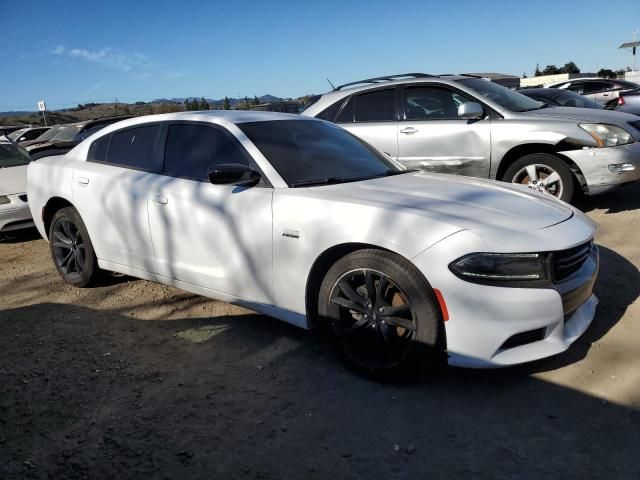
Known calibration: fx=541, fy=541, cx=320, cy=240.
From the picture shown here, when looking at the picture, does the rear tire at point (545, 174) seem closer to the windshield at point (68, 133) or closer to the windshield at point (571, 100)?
the windshield at point (571, 100)

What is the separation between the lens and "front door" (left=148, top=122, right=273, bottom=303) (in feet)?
11.0

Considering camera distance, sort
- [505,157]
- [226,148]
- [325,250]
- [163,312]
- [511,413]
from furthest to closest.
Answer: [505,157]
[163,312]
[226,148]
[325,250]
[511,413]

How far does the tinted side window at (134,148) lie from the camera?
422cm

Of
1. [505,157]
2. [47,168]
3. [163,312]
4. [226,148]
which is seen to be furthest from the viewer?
[505,157]

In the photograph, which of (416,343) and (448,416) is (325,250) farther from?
(448,416)

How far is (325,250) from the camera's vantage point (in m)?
3.02

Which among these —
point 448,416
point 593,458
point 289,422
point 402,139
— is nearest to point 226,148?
point 289,422

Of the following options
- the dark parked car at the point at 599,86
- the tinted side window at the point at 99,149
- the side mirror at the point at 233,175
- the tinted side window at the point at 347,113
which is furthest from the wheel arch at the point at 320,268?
the dark parked car at the point at 599,86

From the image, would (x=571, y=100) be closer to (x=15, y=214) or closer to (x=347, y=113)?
(x=347, y=113)

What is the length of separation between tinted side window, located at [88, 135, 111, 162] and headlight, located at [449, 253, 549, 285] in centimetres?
326

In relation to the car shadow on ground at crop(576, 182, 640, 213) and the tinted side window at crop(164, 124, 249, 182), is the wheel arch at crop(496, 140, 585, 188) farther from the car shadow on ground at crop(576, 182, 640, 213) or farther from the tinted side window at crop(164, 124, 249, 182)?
the tinted side window at crop(164, 124, 249, 182)

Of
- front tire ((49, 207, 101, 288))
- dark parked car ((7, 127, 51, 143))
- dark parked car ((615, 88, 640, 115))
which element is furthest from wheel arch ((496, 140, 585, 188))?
dark parked car ((7, 127, 51, 143))

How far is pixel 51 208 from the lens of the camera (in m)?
4.97

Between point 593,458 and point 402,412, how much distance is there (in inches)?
34.1
